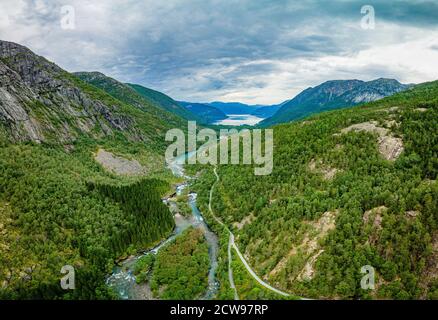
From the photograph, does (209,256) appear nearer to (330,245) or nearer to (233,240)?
(233,240)

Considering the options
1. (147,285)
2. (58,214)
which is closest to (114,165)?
(58,214)

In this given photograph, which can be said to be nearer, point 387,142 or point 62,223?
point 62,223

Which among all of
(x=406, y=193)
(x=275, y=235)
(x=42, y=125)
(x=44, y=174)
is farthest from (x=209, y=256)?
(x=42, y=125)

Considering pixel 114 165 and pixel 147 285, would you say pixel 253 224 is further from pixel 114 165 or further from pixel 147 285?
pixel 114 165

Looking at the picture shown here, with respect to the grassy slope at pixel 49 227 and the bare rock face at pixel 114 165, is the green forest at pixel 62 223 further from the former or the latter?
the bare rock face at pixel 114 165

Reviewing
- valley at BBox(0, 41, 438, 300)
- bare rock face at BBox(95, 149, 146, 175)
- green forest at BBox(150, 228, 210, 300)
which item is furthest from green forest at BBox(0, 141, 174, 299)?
bare rock face at BBox(95, 149, 146, 175)

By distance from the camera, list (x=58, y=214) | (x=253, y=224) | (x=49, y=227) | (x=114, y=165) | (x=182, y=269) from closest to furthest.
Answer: (x=182, y=269) → (x=49, y=227) → (x=58, y=214) → (x=253, y=224) → (x=114, y=165)

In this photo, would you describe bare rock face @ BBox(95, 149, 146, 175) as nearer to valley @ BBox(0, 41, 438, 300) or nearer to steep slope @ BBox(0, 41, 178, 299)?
steep slope @ BBox(0, 41, 178, 299)

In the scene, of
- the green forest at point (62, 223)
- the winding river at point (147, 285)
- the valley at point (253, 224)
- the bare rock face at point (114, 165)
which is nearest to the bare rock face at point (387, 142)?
the valley at point (253, 224)
